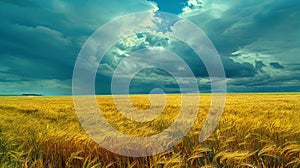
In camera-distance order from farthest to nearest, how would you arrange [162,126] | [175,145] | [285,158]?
[162,126], [175,145], [285,158]

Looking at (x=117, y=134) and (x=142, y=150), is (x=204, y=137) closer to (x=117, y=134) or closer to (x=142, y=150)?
(x=142, y=150)

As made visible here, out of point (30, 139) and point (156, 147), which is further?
point (30, 139)

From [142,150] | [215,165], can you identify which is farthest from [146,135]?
[215,165]

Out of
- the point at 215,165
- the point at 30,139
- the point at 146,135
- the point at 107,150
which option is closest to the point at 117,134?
the point at 146,135

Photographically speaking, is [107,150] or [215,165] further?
[107,150]

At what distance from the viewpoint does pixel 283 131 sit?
4.66 m

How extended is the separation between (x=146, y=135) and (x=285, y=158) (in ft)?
6.98

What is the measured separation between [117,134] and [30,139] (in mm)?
Answer: 1449

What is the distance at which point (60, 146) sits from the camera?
165 inches

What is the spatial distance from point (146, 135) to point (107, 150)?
0.91 metres

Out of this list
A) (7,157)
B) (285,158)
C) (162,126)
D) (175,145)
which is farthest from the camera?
(162,126)

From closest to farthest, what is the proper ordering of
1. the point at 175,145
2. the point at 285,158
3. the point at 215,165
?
the point at 215,165, the point at 285,158, the point at 175,145

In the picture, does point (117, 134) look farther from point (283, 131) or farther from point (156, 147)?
point (283, 131)

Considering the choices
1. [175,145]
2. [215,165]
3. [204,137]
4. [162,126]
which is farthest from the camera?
[162,126]
